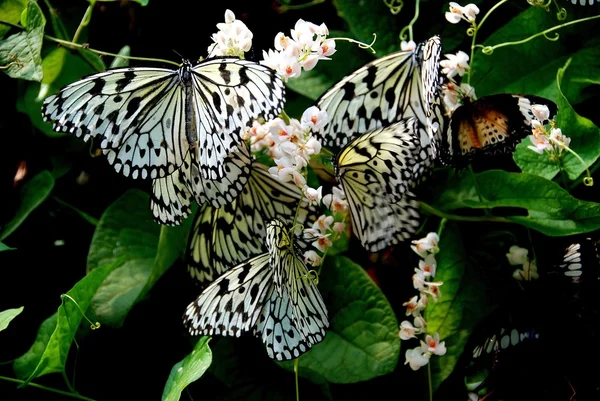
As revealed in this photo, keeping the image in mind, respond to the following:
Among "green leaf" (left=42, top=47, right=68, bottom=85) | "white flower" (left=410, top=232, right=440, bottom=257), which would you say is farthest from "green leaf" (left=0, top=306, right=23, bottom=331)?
"white flower" (left=410, top=232, right=440, bottom=257)

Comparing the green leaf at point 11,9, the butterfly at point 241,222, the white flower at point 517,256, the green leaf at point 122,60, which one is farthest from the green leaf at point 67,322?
the white flower at point 517,256

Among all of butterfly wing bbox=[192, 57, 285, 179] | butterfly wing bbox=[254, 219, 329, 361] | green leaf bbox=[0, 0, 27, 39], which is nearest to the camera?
butterfly wing bbox=[192, 57, 285, 179]

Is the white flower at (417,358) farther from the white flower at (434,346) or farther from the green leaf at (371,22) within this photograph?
the green leaf at (371,22)

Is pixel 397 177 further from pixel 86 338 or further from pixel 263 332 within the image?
pixel 86 338

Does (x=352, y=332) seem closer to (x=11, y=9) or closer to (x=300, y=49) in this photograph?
(x=300, y=49)

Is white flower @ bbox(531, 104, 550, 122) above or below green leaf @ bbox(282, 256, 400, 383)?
above

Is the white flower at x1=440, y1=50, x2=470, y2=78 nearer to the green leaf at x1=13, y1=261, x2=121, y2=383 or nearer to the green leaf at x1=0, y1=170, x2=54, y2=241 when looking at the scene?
the green leaf at x1=13, y1=261, x2=121, y2=383

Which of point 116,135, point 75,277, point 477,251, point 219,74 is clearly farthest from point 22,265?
point 477,251
